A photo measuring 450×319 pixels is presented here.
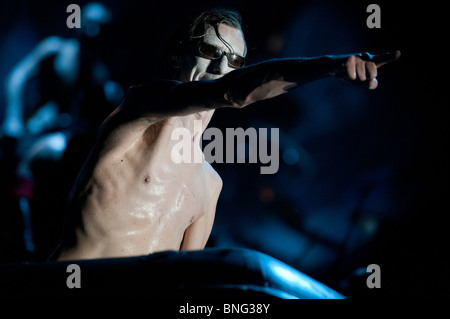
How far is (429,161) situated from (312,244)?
52.7 inches

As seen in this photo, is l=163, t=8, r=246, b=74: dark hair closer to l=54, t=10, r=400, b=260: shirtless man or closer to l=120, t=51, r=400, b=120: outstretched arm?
l=54, t=10, r=400, b=260: shirtless man

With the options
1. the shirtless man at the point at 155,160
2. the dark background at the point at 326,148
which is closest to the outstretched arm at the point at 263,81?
the shirtless man at the point at 155,160

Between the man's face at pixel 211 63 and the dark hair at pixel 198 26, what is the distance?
22 mm

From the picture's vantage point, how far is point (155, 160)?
5.65 feet

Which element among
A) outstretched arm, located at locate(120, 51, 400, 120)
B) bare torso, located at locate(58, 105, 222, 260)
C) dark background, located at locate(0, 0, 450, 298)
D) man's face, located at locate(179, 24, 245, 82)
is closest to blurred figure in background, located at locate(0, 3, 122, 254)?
dark background, located at locate(0, 0, 450, 298)

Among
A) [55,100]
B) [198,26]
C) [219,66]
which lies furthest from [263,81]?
[55,100]

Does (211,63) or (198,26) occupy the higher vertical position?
(198,26)

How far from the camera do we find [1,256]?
3.00 metres

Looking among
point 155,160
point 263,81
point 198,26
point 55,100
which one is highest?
point 198,26

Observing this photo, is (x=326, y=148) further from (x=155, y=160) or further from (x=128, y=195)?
(x=128, y=195)

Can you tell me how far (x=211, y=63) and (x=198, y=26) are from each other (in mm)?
240

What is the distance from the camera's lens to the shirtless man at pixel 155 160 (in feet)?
4.23
